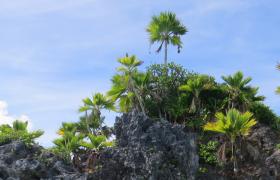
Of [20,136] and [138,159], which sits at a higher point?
[20,136]

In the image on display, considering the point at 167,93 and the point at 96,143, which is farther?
the point at 167,93

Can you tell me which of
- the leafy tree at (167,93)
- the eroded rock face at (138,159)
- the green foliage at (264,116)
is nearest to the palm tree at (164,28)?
the leafy tree at (167,93)

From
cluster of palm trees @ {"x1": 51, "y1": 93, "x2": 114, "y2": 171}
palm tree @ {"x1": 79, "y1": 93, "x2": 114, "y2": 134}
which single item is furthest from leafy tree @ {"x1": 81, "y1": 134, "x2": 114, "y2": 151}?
palm tree @ {"x1": 79, "y1": 93, "x2": 114, "y2": 134}

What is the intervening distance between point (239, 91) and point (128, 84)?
5745 millimetres

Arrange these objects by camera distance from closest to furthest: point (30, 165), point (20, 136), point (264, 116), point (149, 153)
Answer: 1. point (149, 153)
2. point (30, 165)
3. point (20, 136)
4. point (264, 116)

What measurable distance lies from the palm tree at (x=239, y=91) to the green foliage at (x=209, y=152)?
122 inches

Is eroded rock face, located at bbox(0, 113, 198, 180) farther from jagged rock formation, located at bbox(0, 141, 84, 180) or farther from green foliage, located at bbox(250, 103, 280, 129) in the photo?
green foliage, located at bbox(250, 103, 280, 129)

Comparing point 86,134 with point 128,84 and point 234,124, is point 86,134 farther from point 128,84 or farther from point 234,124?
point 234,124

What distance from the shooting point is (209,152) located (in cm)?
2806

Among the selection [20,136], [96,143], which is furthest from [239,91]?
[20,136]

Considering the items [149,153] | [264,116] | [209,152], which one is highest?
[264,116]

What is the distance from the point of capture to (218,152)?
26.7 m

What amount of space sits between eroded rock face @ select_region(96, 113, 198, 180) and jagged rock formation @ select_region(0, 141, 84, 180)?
1.51 metres

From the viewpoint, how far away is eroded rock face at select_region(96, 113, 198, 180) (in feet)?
74.3
